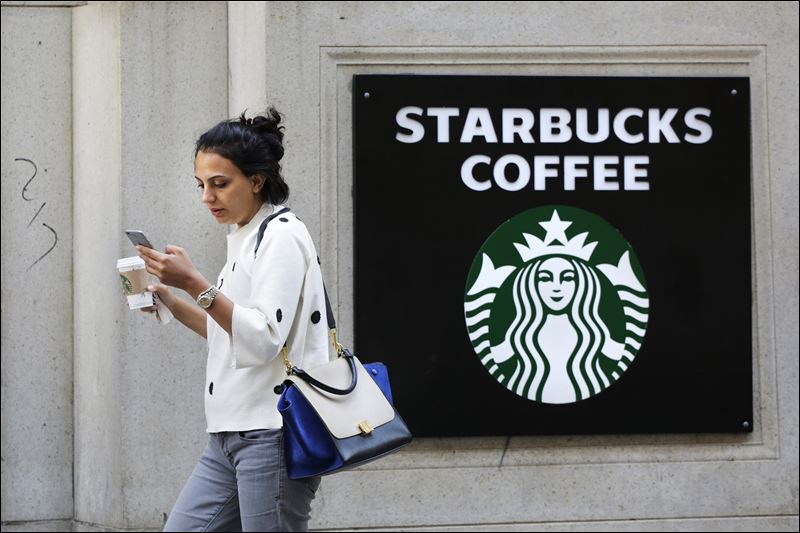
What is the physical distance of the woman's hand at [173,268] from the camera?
10.00ft

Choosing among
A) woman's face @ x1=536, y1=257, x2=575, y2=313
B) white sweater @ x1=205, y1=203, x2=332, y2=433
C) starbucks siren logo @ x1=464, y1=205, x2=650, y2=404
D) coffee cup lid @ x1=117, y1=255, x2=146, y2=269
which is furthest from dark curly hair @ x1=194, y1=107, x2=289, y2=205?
woman's face @ x1=536, y1=257, x2=575, y2=313

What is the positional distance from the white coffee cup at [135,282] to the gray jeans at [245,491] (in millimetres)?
422

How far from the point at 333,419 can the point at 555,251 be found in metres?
2.96

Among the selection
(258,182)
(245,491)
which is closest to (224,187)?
(258,182)

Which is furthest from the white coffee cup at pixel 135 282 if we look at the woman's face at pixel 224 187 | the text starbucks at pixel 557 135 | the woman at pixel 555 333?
the woman at pixel 555 333

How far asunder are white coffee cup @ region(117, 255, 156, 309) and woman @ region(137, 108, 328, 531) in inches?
1.8

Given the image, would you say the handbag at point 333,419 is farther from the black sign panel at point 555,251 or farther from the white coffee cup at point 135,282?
the black sign panel at point 555,251

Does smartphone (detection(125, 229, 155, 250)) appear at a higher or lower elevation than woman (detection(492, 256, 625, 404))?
higher

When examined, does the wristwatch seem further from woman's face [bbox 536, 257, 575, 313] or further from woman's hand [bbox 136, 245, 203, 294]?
woman's face [bbox 536, 257, 575, 313]

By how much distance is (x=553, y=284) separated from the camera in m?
5.89

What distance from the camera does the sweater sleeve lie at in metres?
3.05

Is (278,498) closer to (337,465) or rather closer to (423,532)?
(337,465)

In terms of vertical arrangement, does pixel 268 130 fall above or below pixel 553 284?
above

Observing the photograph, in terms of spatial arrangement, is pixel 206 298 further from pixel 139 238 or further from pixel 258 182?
pixel 258 182
